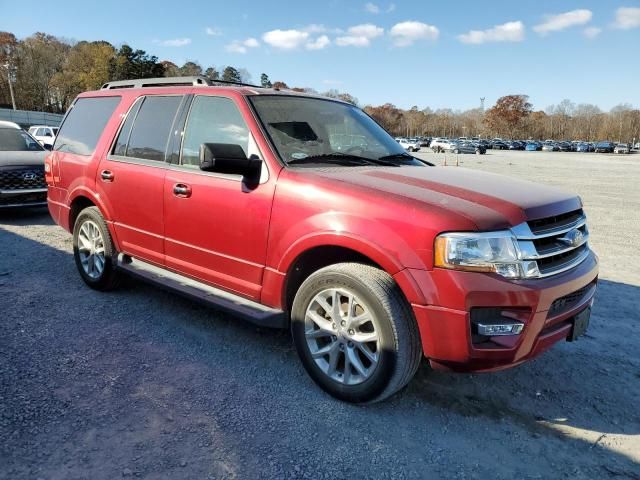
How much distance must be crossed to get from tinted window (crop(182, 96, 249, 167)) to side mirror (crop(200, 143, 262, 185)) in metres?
0.23

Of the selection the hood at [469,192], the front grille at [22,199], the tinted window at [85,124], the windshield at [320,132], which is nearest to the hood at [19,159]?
the front grille at [22,199]

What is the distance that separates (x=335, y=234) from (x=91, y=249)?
124 inches

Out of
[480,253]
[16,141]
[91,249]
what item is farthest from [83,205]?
[16,141]

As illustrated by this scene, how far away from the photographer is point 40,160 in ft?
30.2

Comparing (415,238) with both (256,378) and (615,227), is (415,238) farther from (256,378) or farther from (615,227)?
(615,227)

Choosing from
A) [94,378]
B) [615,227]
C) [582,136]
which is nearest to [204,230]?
[94,378]

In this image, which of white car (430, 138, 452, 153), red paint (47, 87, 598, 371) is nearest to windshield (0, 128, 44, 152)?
red paint (47, 87, 598, 371)

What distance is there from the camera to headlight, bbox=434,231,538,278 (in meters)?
2.57

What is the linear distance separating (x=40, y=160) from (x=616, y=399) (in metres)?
9.70

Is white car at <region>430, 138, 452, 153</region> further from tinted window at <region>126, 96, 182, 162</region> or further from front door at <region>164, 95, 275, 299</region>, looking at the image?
front door at <region>164, 95, 275, 299</region>

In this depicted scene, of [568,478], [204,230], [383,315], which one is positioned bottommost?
[568,478]

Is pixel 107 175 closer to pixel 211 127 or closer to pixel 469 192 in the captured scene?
pixel 211 127

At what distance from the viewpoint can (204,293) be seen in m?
3.76

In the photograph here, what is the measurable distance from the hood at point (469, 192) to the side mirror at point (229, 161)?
1.39ft
